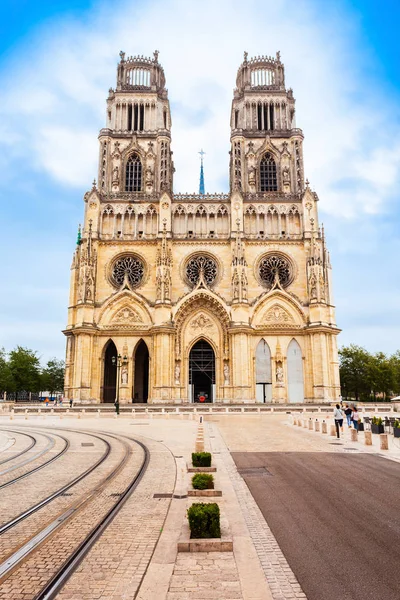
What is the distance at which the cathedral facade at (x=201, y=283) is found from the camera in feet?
156

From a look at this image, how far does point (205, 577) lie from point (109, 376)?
156 ft

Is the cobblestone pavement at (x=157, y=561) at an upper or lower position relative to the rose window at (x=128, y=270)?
lower

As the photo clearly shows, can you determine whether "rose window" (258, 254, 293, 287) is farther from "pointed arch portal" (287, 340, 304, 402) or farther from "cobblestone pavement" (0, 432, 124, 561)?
"cobblestone pavement" (0, 432, 124, 561)

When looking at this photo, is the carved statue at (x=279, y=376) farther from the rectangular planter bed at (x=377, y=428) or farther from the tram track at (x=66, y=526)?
the tram track at (x=66, y=526)

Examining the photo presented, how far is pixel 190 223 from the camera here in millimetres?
52562

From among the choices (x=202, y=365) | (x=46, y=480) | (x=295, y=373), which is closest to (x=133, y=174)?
(x=202, y=365)

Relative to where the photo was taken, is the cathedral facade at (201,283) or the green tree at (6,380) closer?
the cathedral facade at (201,283)

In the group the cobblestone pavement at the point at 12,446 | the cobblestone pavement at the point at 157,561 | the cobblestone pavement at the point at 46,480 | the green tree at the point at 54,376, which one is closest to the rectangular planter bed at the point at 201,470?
the cobblestone pavement at the point at 157,561

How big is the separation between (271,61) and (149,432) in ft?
183

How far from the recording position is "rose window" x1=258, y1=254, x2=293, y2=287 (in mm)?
51375

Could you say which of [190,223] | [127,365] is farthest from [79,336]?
[190,223]

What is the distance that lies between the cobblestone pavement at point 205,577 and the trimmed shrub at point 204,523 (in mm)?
344

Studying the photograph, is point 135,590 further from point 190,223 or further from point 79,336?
point 190,223

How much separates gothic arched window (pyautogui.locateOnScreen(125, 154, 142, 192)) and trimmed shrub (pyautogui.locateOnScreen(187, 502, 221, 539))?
172ft
